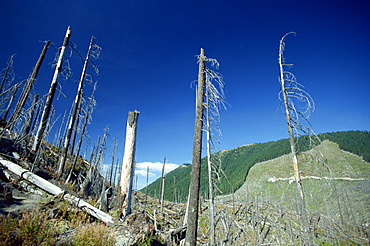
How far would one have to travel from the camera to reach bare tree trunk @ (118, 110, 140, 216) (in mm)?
6035

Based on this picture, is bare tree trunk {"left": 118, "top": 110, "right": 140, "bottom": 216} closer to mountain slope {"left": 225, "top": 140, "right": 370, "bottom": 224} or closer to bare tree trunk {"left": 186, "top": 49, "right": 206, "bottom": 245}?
bare tree trunk {"left": 186, "top": 49, "right": 206, "bottom": 245}

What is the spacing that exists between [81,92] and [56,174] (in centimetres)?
632

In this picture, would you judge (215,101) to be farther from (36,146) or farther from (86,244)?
(36,146)

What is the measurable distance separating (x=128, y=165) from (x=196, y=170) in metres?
2.67

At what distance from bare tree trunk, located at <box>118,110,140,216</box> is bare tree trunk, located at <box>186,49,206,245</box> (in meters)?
2.31

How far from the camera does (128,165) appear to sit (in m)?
6.30

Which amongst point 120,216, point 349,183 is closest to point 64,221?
point 120,216

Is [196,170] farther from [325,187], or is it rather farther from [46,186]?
[325,187]

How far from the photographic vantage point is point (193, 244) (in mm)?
6352

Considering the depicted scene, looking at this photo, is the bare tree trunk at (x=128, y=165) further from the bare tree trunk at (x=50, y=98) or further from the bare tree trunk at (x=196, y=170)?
the bare tree trunk at (x=50, y=98)

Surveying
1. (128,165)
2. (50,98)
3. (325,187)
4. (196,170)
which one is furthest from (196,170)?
(325,187)

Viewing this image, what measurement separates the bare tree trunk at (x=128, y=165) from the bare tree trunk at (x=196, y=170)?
7.59ft

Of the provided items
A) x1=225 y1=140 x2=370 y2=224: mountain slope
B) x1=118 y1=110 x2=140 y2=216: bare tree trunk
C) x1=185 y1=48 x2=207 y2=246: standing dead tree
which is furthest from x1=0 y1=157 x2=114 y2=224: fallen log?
x1=225 y1=140 x2=370 y2=224: mountain slope

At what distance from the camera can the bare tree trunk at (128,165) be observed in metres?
6.04
